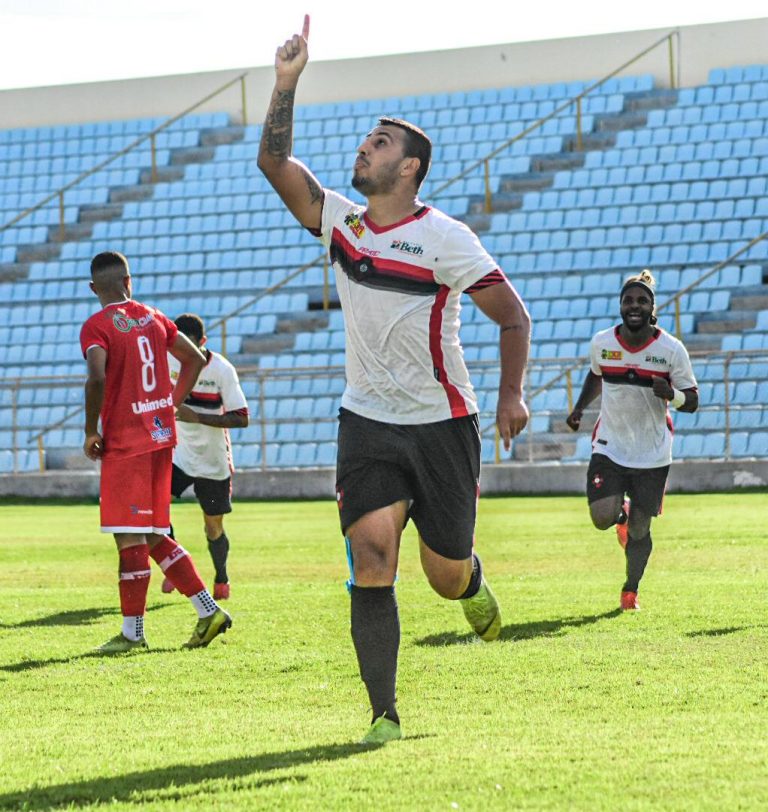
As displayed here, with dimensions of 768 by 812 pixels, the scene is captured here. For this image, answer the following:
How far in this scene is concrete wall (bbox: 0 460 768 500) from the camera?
2397cm

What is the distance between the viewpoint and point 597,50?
33906mm

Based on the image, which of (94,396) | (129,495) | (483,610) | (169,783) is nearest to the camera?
(169,783)

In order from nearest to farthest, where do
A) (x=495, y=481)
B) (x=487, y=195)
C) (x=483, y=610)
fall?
(x=483, y=610)
(x=495, y=481)
(x=487, y=195)

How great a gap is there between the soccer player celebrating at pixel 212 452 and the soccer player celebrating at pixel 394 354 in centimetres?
527

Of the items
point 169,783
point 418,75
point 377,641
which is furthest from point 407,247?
point 418,75

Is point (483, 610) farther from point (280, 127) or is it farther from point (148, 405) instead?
point (148, 405)

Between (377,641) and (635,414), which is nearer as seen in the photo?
(377,641)

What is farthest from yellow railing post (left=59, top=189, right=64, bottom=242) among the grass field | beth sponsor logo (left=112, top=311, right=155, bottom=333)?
beth sponsor logo (left=112, top=311, right=155, bottom=333)

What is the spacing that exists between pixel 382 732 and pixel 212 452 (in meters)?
6.25

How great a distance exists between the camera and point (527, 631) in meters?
8.51

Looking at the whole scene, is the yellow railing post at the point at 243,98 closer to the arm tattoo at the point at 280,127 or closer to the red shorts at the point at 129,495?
the red shorts at the point at 129,495

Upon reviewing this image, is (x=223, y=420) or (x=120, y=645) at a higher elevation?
(x=223, y=420)

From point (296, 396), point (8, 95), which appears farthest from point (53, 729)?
point (8, 95)

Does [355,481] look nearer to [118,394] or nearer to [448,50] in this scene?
[118,394]
